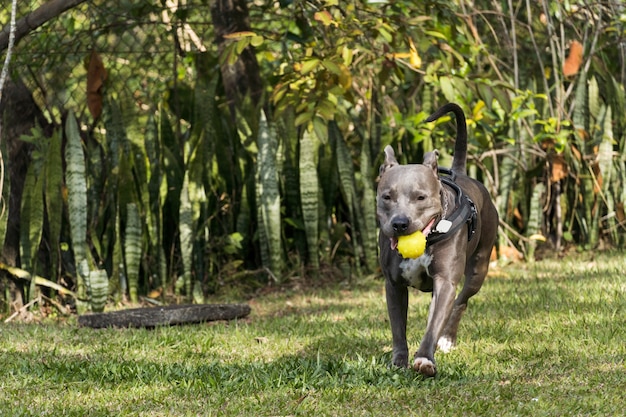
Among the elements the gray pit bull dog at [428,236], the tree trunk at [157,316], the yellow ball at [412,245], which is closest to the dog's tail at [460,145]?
the gray pit bull dog at [428,236]

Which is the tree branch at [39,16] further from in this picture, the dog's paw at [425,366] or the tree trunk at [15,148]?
the dog's paw at [425,366]

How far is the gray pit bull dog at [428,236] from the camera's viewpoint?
413 cm

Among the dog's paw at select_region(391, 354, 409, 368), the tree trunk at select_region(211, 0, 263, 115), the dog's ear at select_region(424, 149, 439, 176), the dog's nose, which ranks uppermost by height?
the tree trunk at select_region(211, 0, 263, 115)

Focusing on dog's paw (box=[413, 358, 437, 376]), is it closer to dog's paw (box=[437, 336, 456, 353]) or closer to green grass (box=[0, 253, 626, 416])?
green grass (box=[0, 253, 626, 416])

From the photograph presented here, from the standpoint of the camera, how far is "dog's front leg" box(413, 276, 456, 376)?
13.6ft

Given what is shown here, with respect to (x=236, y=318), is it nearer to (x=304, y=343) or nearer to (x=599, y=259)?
(x=304, y=343)

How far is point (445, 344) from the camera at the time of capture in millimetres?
4930

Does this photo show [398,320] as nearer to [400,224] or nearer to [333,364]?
[333,364]

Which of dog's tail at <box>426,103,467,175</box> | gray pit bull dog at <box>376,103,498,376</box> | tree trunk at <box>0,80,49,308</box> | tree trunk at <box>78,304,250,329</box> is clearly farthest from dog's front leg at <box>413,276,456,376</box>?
tree trunk at <box>0,80,49,308</box>

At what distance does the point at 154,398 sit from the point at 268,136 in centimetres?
360

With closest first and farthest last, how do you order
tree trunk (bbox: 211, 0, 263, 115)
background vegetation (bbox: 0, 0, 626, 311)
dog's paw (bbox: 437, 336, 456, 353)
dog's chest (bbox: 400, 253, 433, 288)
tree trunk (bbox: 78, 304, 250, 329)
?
dog's chest (bbox: 400, 253, 433, 288) → dog's paw (bbox: 437, 336, 456, 353) → tree trunk (bbox: 78, 304, 250, 329) → background vegetation (bbox: 0, 0, 626, 311) → tree trunk (bbox: 211, 0, 263, 115)

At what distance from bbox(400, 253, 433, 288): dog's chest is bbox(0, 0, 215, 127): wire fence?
3.53m

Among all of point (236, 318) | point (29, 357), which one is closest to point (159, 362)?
point (29, 357)

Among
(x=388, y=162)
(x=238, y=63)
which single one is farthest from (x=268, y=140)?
(x=388, y=162)
